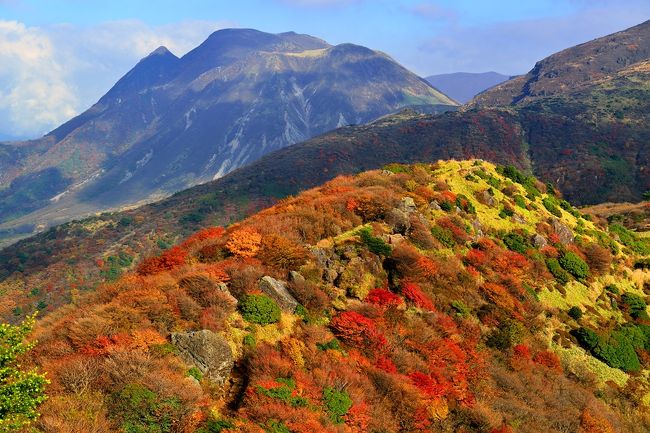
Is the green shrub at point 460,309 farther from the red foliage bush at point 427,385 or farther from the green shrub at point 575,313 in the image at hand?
the green shrub at point 575,313

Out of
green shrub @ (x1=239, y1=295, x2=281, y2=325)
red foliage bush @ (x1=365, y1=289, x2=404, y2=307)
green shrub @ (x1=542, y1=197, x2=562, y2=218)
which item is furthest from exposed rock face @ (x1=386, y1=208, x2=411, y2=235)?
green shrub @ (x1=542, y1=197, x2=562, y2=218)

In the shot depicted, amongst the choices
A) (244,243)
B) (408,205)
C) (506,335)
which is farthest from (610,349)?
(244,243)

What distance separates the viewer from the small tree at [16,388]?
482 inches

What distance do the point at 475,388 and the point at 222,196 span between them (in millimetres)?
149604

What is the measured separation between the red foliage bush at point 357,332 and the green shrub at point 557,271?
21004 millimetres

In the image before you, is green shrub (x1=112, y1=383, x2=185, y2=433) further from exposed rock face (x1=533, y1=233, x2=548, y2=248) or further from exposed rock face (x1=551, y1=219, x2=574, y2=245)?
exposed rock face (x1=551, y1=219, x2=574, y2=245)

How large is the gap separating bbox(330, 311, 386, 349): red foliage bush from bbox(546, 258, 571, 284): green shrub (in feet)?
68.9

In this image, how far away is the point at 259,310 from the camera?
2123 centimetres

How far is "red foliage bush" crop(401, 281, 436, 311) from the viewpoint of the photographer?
87.5 feet

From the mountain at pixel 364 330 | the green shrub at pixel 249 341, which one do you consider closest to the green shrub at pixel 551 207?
the mountain at pixel 364 330

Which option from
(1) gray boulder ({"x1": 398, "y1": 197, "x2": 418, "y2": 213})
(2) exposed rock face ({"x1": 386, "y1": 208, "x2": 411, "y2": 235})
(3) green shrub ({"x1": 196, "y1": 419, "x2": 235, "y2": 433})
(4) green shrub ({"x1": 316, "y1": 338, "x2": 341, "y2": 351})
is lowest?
(4) green shrub ({"x1": 316, "y1": 338, "x2": 341, "y2": 351})

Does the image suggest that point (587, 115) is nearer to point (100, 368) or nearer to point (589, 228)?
point (589, 228)

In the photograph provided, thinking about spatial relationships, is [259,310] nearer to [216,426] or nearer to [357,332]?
[357,332]

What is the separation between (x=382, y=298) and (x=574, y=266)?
834 inches
